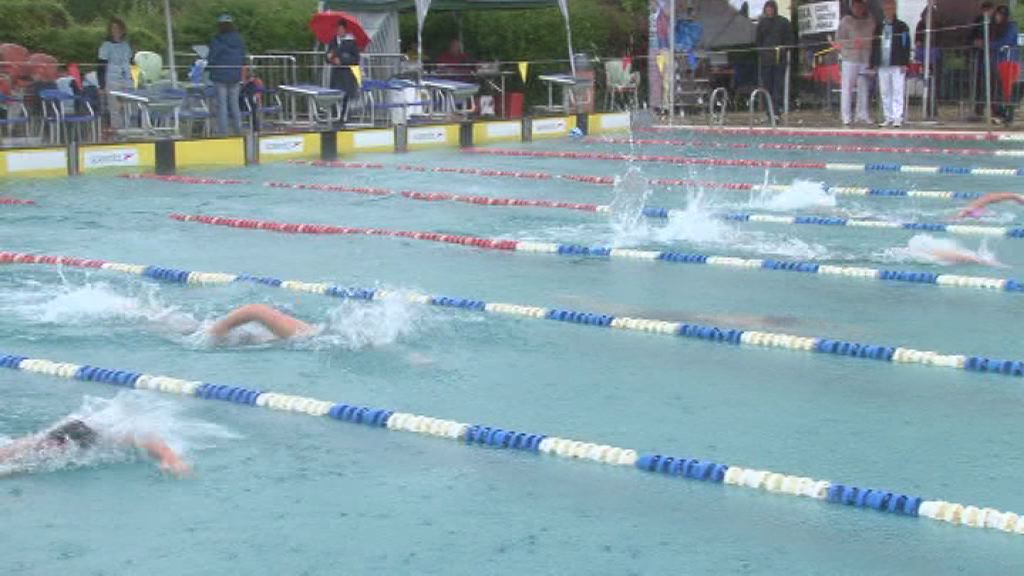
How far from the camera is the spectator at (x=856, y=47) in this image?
20562 mm

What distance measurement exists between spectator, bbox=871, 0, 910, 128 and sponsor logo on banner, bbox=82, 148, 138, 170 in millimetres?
10656

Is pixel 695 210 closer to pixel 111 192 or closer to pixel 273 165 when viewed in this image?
pixel 111 192

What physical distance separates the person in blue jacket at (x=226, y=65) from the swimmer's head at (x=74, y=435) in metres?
12.7

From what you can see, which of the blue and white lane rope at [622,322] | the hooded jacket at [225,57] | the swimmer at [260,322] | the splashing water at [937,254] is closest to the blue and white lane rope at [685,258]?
the splashing water at [937,254]

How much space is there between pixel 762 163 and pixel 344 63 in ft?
22.0

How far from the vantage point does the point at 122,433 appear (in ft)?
17.9

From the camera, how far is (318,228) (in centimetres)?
1170

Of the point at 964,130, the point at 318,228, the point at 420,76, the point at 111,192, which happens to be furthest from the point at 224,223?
the point at 964,130

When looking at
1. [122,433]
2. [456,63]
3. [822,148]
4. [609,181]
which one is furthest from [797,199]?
[456,63]

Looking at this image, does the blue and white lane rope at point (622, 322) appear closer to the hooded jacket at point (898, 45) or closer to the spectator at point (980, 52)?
the hooded jacket at point (898, 45)

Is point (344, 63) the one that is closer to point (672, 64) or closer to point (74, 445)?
point (672, 64)

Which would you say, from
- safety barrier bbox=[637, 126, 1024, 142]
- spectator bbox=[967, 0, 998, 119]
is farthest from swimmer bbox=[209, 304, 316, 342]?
spectator bbox=[967, 0, 998, 119]

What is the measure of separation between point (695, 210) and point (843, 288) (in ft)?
9.79

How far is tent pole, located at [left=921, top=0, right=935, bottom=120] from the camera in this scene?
2072cm
